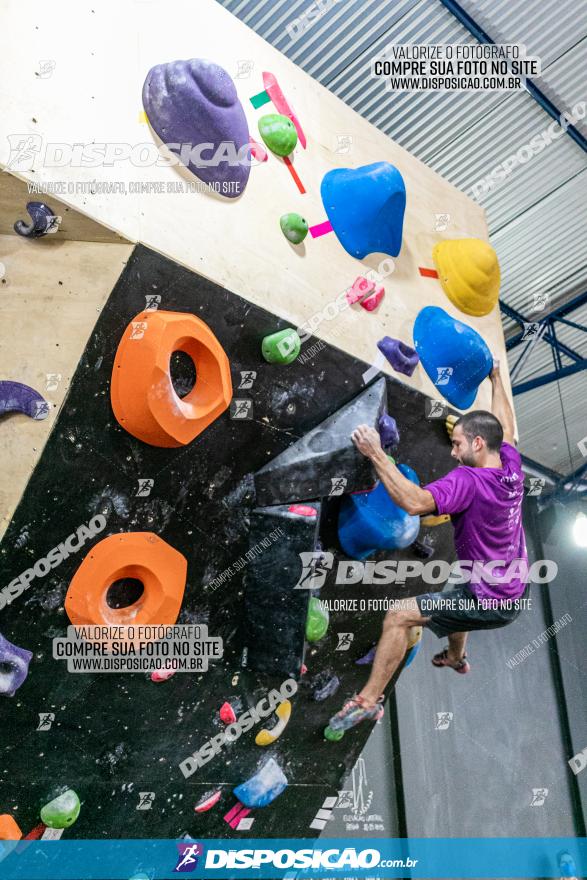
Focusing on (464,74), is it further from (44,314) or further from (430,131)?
(44,314)

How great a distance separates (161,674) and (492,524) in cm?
183

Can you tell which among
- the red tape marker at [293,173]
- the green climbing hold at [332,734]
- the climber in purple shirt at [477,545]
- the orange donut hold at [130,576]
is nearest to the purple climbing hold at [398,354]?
the climber in purple shirt at [477,545]

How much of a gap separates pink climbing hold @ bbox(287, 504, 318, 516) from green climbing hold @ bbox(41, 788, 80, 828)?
5.16 feet

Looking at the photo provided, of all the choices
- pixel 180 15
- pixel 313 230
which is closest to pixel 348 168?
pixel 313 230

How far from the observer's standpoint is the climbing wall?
10.7 feet

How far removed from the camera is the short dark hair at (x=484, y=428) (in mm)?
4289

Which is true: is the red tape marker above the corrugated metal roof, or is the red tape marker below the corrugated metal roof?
below

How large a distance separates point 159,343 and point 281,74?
1.76 meters

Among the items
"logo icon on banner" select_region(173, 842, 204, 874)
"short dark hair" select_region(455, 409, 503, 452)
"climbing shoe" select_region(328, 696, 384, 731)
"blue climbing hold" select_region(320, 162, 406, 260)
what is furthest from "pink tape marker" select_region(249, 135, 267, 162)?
"logo icon on banner" select_region(173, 842, 204, 874)

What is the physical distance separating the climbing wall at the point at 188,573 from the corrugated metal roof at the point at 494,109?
124 inches

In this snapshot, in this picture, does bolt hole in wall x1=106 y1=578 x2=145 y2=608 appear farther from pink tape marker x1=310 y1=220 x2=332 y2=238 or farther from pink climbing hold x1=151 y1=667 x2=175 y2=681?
pink tape marker x1=310 y1=220 x2=332 y2=238

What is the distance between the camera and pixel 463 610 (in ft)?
14.1

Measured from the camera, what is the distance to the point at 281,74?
415cm

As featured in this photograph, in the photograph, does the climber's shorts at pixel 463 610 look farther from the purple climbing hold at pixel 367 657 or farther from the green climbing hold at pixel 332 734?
the green climbing hold at pixel 332 734
